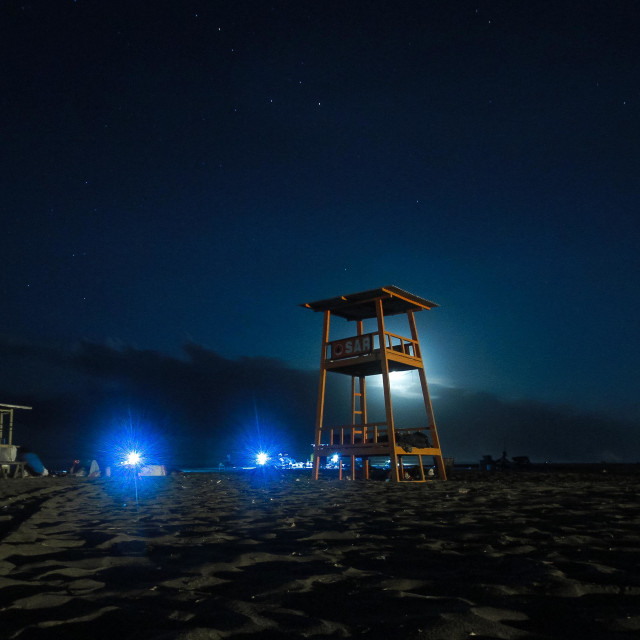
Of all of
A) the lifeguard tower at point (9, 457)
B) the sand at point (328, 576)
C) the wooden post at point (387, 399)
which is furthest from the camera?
the lifeguard tower at point (9, 457)

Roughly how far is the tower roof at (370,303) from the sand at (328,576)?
967 cm

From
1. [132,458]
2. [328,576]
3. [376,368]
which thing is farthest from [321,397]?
[132,458]

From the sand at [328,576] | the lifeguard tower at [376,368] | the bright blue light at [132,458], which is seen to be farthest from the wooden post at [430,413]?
the bright blue light at [132,458]

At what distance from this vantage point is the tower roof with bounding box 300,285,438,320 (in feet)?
51.0

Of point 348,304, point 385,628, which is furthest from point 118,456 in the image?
point 385,628

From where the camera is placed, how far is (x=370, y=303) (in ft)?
53.7

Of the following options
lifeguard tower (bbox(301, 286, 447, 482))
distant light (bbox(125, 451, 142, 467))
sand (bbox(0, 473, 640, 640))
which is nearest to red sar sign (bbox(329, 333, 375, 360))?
Result: lifeguard tower (bbox(301, 286, 447, 482))

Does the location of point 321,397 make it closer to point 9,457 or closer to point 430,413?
point 430,413

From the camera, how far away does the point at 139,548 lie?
439 cm

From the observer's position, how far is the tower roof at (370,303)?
1555 centimetres

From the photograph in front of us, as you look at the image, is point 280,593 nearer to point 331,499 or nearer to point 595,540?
point 595,540

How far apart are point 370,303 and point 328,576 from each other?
13342 millimetres

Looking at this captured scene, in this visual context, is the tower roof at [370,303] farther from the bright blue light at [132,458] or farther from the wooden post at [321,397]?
the bright blue light at [132,458]

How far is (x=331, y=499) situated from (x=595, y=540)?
16.1ft
